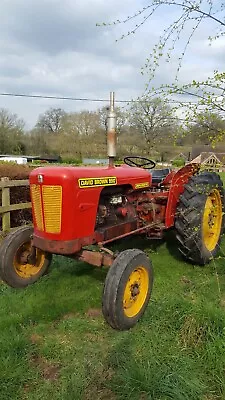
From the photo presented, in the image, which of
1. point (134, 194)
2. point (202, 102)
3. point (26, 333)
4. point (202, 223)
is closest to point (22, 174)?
point (134, 194)

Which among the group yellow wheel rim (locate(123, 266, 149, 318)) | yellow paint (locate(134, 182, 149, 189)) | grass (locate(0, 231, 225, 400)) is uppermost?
yellow paint (locate(134, 182, 149, 189))

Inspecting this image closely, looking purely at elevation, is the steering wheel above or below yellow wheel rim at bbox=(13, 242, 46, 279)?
above

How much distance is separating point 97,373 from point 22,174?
5.75 meters

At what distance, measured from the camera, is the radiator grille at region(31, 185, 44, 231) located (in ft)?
11.5

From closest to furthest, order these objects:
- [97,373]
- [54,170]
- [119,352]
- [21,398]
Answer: [21,398] < [97,373] < [119,352] < [54,170]

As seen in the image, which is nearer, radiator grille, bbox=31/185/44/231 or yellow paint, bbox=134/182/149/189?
radiator grille, bbox=31/185/44/231

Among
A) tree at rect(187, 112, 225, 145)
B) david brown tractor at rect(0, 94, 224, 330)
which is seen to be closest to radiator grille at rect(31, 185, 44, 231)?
david brown tractor at rect(0, 94, 224, 330)

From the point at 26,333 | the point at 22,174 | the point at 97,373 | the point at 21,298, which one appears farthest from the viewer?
the point at 22,174

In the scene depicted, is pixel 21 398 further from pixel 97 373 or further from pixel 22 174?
pixel 22 174

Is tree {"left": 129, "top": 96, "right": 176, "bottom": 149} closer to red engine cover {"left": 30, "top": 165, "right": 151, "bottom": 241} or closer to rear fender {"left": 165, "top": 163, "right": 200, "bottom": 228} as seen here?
red engine cover {"left": 30, "top": 165, "right": 151, "bottom": 241}

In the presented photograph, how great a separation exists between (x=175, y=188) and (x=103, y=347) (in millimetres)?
2643

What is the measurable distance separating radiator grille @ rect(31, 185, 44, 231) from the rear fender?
1.87 metres

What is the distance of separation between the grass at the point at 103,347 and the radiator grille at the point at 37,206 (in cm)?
76

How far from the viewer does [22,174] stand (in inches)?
300
